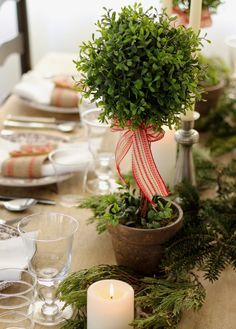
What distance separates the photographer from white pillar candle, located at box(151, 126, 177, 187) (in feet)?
4.85

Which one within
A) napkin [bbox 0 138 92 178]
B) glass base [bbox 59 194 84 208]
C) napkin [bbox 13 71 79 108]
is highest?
napkin [bbox 0 138 92 178]

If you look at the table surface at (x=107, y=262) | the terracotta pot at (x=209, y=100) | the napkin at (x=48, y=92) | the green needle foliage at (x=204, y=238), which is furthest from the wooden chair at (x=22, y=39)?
the green needle foliage at (x=204, y=238)

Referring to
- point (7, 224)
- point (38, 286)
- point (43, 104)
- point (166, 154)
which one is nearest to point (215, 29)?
point (43, 104)

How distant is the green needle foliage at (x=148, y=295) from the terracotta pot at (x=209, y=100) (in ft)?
2.66

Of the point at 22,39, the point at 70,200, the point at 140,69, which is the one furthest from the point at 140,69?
the point at 22,39

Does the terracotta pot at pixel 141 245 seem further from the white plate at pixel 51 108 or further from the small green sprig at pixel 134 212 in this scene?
the white plate at pixel 51 108

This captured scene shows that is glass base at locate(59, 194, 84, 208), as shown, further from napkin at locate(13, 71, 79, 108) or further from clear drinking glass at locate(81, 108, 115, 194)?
napkin at locate(13, 71, 79, 108)

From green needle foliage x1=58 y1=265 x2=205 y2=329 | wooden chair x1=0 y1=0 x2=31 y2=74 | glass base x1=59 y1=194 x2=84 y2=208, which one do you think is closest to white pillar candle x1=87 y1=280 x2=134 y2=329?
green needle foliage x1=58 y1=265 x2=205 y2=329

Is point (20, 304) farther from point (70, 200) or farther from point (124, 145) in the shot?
point (70, 200)

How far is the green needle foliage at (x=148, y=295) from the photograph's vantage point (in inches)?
40.2

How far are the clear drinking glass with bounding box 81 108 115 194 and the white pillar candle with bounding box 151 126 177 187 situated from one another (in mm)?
125

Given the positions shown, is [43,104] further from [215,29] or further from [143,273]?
[215,29]

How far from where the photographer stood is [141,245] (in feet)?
3.79

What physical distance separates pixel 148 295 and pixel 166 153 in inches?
19.0
